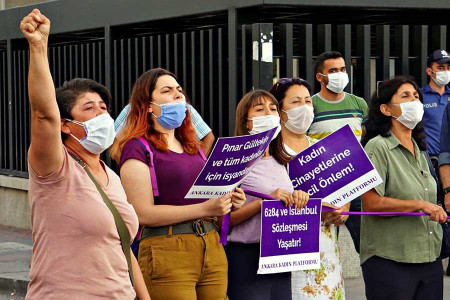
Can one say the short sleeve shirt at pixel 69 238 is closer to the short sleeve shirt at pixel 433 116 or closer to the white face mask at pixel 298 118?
the white face mask at pixel 298 118

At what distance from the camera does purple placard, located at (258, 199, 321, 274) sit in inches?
225

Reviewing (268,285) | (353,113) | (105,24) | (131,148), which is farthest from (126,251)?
(105,24)

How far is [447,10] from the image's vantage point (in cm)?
1108

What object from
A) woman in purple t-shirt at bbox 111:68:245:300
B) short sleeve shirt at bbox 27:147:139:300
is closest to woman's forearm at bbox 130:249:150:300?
short sleeve shirt at bbox 27:147:139:300

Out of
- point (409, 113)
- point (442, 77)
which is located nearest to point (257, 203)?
point (409, 113)

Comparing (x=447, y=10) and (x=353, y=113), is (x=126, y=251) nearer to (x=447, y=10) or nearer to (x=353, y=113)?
(x=353, y=113)

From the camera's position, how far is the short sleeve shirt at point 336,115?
831 cm

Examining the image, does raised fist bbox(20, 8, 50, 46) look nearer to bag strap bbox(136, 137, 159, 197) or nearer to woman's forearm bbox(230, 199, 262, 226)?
bag strap bbox(136, 137, 159, 197)

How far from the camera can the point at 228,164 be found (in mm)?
5273

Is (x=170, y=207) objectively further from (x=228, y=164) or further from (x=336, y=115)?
(x=336, y=115)

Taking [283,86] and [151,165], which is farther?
[283,86]

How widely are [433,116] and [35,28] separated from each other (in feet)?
20.2

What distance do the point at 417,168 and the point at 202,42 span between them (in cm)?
496

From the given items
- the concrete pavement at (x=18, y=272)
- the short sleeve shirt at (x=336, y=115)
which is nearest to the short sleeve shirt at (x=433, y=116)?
the short sleeve shirt at (x=336, y=115)
